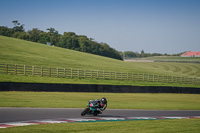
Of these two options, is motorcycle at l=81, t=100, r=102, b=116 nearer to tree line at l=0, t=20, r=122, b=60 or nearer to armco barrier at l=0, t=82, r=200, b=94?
armco barrier at l=0, t=82, r=200, b=94

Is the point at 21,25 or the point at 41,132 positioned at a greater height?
the point at 21,25

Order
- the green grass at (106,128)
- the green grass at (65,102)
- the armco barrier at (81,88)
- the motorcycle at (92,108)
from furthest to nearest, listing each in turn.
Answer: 1. the armco barrier at (81,88)
2. the green grass at (65,102)
3. the motorcycle at (92,108)
4. the green grass at (106,128)

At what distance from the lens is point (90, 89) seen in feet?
117

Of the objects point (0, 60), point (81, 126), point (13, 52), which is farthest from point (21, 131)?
point (13, 52)

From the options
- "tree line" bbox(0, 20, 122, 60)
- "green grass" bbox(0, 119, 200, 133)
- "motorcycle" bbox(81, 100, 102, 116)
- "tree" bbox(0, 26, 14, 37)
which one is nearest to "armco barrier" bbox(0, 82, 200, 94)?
"motorcycle" bbox(81, 100, 102, 116)

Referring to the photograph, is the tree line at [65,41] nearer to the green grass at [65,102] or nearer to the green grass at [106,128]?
the green grass at [65,102]

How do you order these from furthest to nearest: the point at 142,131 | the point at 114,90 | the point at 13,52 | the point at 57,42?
the point at 57,42, the point at 13,52, the point at 114,90, the point at 142,131

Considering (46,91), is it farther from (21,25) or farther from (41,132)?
(21,25)

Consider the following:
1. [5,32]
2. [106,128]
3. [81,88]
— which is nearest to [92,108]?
[106,128]

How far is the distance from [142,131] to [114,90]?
25.4m

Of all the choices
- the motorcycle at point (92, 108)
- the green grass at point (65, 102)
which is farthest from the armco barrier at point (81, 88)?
the motorcycle at point (92, 108)

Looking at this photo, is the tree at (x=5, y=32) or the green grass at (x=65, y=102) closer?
the green grass at (x=65, y=102)

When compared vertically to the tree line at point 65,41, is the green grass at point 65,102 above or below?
below

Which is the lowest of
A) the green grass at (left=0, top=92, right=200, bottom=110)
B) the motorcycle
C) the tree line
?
the green grass at (left=0, top=92, right=200, bottom=110)
